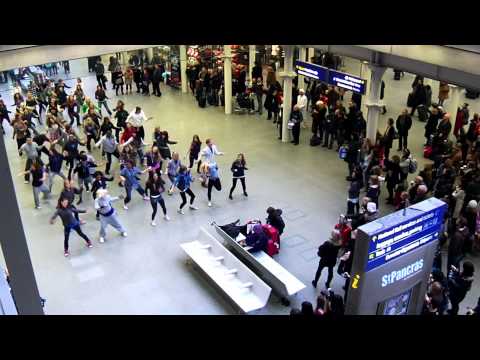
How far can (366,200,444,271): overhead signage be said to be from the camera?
24.8ft

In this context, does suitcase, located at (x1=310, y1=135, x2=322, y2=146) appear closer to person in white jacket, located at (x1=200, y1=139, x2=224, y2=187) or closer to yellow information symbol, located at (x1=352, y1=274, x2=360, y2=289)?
person in white jacket, located at (x1=200, y1=139, x2=224, y2=187)

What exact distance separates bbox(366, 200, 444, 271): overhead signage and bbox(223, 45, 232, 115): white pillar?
11702 millimetres

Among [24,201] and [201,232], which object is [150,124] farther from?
[201,232]

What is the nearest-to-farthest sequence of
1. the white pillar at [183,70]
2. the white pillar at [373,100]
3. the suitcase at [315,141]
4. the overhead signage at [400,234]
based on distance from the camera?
the overhead signage at [400,234]
the white pillar at [373,100]
the suitcase at [315,141]
the white pillar at [183,70]

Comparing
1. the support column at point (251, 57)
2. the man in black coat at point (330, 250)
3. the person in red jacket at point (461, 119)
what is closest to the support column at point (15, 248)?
the man in black coat at point (330, 250)

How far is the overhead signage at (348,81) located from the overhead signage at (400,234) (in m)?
6.50

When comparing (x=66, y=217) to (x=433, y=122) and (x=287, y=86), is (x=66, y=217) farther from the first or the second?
(x=433, y=122)

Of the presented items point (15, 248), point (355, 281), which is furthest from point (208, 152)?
point (15, 248)

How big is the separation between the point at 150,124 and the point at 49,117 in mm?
4126

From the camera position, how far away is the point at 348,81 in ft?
47.5

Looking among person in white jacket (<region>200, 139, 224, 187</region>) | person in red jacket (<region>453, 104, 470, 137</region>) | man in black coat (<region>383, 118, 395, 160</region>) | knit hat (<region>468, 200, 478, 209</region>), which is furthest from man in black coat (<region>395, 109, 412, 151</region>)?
person in white jacket (<region>200, 139, 224, 187</region>)

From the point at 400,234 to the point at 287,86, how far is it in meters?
9.50

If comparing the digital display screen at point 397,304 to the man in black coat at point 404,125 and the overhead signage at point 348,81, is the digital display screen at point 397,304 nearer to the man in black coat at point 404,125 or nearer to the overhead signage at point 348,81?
the overhead signage at point 348,81

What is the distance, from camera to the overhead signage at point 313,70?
599 inches
